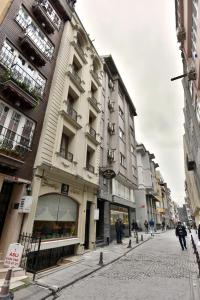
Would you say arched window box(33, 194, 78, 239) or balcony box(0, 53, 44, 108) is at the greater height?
balcony box(0, 53, 44, 108)

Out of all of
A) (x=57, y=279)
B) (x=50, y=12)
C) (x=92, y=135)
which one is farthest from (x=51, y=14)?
(x=57, y=279)

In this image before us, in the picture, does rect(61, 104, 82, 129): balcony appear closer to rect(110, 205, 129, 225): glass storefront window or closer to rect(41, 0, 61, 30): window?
rect(41, 0, 61, 30): window

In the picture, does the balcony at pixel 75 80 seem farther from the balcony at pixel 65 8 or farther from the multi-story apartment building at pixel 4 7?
the balcony at pixel 65 8

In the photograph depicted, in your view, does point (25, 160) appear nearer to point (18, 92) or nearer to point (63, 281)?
point (18, 92)

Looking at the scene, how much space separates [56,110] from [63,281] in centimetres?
967

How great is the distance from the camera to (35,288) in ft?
21.0

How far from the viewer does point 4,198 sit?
896 cm

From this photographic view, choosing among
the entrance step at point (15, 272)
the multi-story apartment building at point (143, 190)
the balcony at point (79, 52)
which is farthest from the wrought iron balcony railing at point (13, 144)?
the multi-story apartment building at point (143, 190)

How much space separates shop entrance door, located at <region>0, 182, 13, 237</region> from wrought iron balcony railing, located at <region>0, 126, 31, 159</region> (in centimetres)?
173

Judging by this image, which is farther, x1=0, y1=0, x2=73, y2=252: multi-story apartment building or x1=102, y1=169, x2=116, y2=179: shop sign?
x1=102, y1=169, x2=116, y2=179: shop sign

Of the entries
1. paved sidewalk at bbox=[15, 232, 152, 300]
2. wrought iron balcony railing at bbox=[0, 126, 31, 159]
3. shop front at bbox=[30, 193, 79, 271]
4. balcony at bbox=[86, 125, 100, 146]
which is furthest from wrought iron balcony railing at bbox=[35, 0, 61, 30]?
paved sidewalk at bbox=[15, 232, 152, 300]

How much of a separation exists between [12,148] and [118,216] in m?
16.2

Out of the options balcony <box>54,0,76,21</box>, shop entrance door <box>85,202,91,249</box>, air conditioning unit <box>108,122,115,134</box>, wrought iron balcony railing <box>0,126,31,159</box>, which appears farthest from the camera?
air conditioning unit <box>108,122,115,134</box>

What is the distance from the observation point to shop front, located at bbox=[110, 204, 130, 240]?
64.0 feet
